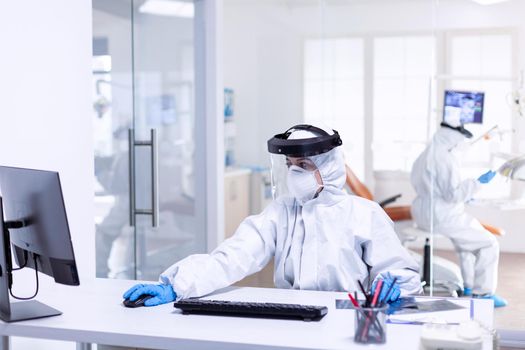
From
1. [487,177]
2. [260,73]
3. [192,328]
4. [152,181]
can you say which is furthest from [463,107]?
[192,328]

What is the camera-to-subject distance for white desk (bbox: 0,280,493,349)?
1.85m

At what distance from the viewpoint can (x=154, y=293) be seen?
2.26 m

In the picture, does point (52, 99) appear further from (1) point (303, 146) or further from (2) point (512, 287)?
(2) point (512, 287)

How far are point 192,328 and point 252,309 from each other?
20 cm

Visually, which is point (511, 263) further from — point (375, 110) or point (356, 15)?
point (356, 15)

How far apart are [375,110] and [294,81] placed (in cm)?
48

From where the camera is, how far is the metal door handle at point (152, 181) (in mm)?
3623

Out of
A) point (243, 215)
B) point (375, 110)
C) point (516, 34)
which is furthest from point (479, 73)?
point (243, 215)

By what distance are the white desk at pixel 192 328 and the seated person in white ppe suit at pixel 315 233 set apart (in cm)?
24

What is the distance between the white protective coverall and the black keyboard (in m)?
2.05

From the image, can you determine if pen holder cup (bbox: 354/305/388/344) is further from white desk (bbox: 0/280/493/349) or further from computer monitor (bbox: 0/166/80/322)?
computer monitor (bbox: 0/166/80/322)

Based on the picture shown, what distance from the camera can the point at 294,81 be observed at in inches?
163

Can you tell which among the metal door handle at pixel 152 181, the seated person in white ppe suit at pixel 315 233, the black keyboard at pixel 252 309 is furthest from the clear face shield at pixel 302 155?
the metal door handle at pixel 152 181

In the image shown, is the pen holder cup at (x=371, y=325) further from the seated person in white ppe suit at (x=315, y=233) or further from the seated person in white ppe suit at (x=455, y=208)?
the seated person in white ppe suit at (x=455, y=208)
